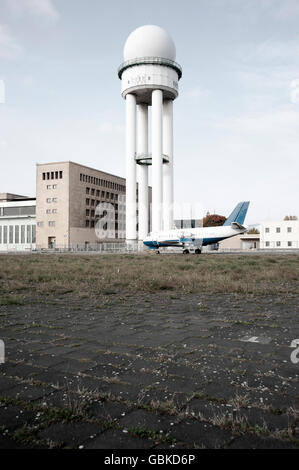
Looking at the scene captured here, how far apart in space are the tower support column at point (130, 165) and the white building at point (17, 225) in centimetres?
3628

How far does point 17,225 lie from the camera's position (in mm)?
98250

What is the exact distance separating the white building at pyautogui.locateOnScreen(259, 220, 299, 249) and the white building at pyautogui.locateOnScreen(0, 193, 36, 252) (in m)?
58.2

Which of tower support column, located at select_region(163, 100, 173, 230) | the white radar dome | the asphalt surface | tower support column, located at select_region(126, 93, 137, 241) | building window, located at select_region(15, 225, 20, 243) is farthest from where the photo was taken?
building window, located at select_region(15, 225, 20, 243)

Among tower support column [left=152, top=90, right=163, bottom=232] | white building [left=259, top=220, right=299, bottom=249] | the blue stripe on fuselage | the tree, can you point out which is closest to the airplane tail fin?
the blue stripe on fuselage

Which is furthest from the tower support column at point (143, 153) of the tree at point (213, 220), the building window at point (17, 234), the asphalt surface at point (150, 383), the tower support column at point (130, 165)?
the asphalt surface at point (150, 383)

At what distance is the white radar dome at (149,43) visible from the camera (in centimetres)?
6800

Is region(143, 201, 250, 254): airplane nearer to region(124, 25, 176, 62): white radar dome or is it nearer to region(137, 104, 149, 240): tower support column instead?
region(137, 104, 149, 240): tower support column

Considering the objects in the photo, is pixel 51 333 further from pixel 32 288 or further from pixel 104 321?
pixel 32 288

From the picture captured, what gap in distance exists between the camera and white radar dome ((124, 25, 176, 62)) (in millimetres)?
68000

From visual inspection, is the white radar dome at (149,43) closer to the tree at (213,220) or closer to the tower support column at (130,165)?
the tower support column at (130,165)

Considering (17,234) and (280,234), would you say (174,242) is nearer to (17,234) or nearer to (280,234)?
(280,234)

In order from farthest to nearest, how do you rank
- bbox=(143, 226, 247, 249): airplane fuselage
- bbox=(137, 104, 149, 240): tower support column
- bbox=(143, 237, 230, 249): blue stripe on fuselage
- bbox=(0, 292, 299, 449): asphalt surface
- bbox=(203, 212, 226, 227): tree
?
bbox=(203, 212, 226, 227): tree
bbox=(137, 104, 149, 240): tower support column
bbox=(143, 237, 230, 249): blue stripe on fuselage
bbox=(143, 226, 247, 249): airplane fuselage
bbox=(0, 292, 299, 449): asphalt surface

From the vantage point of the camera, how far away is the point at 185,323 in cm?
654

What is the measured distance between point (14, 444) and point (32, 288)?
404 inches
